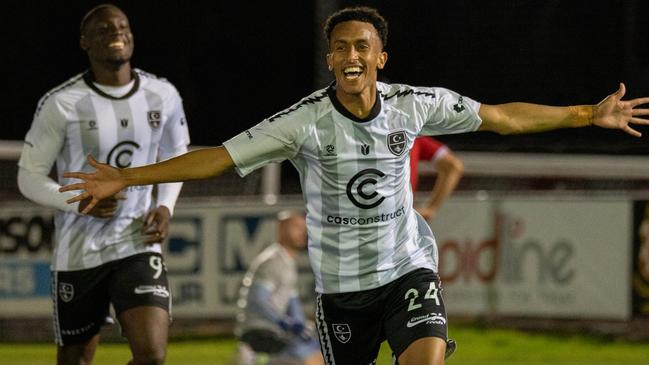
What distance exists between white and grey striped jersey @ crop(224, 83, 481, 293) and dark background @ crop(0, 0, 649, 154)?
19.0 feet

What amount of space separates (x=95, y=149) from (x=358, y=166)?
1.67m

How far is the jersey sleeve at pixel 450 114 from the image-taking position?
19.6 ft

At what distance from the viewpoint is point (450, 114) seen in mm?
5980

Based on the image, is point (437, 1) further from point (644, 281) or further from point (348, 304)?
point (348, 304)

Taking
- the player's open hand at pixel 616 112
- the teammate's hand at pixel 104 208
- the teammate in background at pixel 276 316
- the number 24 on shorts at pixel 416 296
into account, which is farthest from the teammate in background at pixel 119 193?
the teammate in background at pixel 276 316

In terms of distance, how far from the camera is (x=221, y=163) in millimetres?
5664

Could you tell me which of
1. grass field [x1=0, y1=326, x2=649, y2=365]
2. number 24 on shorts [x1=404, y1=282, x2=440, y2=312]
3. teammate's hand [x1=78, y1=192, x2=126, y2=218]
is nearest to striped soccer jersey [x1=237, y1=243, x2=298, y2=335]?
grass field [x1=0, y1=326, x2=649, y2=365]

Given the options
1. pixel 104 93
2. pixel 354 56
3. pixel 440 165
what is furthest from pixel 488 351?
pixel 354 56

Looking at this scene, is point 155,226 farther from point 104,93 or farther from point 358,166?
point 358,166

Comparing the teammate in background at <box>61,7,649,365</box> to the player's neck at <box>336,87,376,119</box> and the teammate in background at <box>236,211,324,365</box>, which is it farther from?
the teammate in background at <box>236,211,324,365</box>

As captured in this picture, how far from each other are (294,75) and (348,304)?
17304 millimetres

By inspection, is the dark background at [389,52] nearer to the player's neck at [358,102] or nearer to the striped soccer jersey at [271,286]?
the striped soccer jersey at [271,286]

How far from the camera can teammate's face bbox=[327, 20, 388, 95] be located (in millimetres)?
5758

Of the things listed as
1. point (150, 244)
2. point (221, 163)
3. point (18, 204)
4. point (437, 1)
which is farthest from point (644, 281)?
point (221, 163)
